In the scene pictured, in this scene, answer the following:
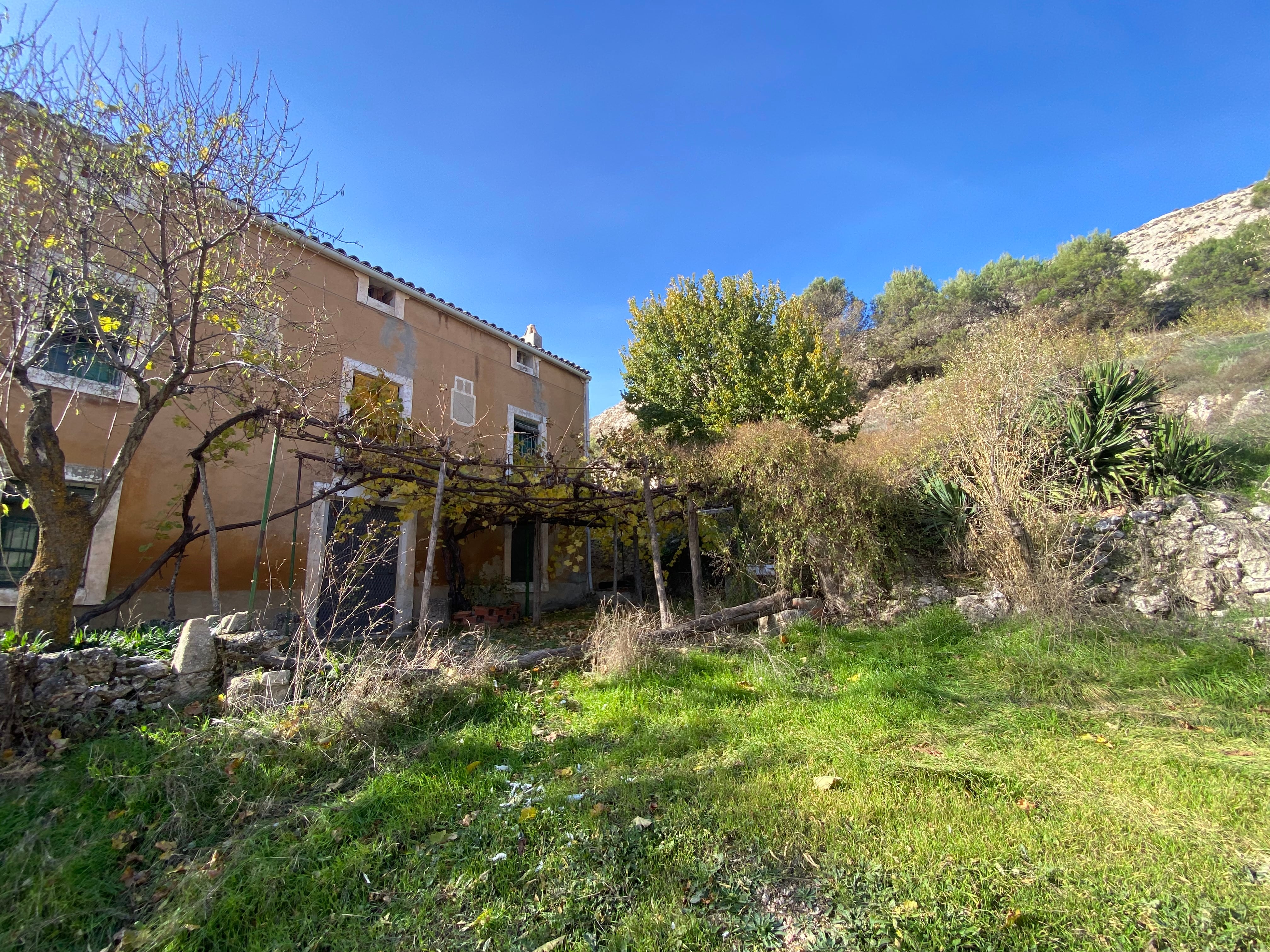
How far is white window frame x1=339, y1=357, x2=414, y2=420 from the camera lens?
8.62m

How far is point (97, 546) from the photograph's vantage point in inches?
265

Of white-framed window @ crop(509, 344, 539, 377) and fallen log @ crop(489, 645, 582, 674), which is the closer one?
fallen log @ crop(489, 645, 582, 674)

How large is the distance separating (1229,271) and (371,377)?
87.0ft

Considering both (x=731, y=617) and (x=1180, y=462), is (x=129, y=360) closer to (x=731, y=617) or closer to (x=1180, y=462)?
(x=731, y=617)

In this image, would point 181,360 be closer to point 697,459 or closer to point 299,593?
point 299,593

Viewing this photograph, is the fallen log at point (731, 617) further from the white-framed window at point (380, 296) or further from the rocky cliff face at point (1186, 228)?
the rocky cliff face at point (1186, 228)

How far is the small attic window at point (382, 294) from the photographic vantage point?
403 inches

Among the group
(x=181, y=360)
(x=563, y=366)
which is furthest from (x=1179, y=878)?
(x=563, y=366)

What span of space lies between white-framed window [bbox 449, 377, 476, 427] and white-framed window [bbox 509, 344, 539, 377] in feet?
4.84

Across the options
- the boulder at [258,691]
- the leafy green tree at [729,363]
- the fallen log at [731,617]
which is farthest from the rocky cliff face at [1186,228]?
the boulder at [258,691]

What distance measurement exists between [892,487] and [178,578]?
9620 mm

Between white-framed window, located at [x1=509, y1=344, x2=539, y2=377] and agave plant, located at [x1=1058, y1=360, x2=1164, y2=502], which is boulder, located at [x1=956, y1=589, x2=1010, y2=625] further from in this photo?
white-framed window, located at [x1=509, y1=344, x2=539, y2=377]

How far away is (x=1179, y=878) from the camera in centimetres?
216

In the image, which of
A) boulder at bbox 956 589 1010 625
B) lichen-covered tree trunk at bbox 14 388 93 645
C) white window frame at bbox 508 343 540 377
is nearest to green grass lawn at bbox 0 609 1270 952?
boulder at bbox 956 589 1010 625
